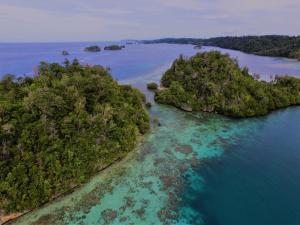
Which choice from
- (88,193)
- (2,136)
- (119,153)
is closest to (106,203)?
(88,193)

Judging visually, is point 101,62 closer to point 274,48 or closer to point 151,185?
point 151,185

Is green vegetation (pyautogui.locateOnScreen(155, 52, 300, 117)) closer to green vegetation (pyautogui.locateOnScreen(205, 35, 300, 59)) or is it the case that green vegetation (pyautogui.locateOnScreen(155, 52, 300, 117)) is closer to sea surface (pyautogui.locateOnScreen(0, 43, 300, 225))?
sea surface (pyautogui.locateOnScreen(0, 43, 300, 225))

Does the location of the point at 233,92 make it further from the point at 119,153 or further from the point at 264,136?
the point at 119,153

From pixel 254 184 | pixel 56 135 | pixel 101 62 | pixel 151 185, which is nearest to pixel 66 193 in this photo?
pixel 56 135

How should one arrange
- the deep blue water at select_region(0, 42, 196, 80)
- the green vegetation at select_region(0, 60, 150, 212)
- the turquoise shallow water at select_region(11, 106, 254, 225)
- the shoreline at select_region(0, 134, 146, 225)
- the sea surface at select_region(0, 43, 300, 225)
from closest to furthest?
the shoreline at select_region(0, 134, 146, 225) → the turquoise shallow water at select_region(11, 106, 254, 225) → the sea surface at select_region(0, 43, 300, 225) → the green vegetation at select_region(0, 60, 150, 212) → the deep blue water at select_region(0, 42, 196, 80)

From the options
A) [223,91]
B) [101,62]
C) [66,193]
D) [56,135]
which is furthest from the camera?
[101,62]

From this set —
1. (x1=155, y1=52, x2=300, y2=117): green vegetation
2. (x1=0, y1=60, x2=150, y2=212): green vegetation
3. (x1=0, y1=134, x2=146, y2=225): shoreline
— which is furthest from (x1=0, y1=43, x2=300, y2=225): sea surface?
(x1=155, y1=52, x2=300, y2=117): green vegetation
